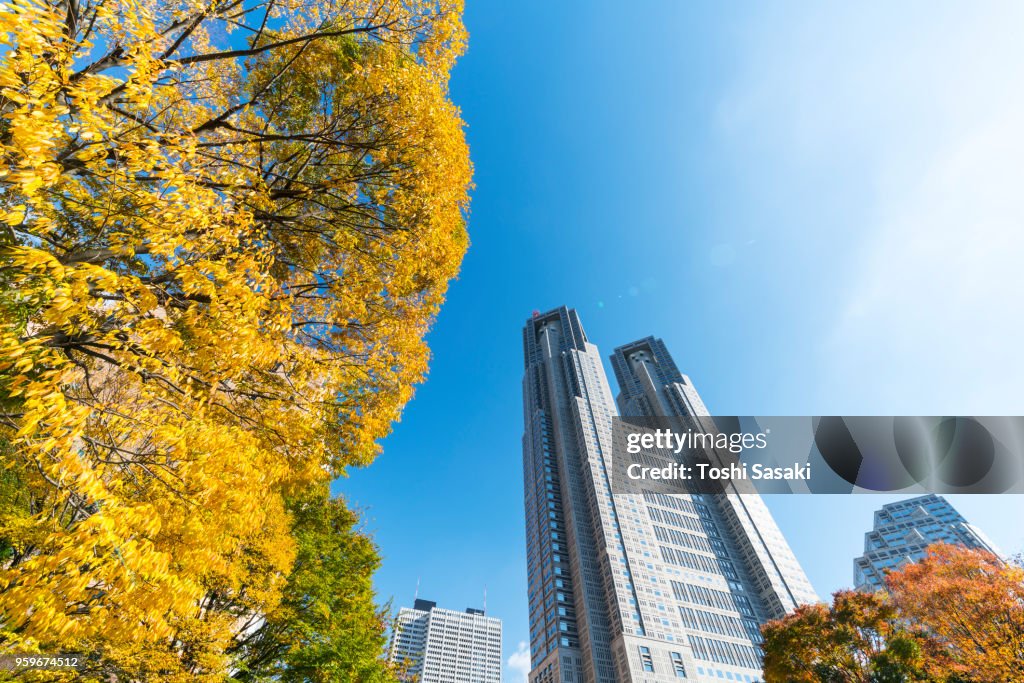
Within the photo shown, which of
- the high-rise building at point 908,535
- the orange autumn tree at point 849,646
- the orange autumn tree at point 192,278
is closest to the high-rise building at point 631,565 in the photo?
the high-rise building at point 908,535

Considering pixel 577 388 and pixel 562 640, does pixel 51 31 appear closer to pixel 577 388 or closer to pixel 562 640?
pixel 562 640

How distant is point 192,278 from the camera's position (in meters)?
3.22

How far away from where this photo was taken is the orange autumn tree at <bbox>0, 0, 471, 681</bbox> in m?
2.79

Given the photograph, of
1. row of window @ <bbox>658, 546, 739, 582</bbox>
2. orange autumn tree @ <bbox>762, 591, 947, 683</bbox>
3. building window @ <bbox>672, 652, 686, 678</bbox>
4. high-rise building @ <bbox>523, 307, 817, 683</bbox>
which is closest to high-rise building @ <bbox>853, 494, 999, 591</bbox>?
high-rise building @ <bbox>523, 307, 817, 683</bbox>

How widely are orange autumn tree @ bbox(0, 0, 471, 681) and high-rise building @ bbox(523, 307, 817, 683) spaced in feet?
184

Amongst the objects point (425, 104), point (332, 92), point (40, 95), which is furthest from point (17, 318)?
point (425, 104)

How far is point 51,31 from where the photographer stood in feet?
8.26

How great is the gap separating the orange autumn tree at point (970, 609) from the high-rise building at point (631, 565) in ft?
134

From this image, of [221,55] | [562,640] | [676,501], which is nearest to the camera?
[221,55]

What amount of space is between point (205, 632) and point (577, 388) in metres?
80.9

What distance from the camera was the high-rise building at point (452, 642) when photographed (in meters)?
145

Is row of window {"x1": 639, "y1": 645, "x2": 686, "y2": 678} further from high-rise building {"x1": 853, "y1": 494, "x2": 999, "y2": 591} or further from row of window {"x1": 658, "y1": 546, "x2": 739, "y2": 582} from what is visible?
high-rise building {"x1": 853, "y1": 494, "x2": 999, "y2": 591}

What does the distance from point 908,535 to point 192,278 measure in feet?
387

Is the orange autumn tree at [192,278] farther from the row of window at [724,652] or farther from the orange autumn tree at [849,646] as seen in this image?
the row of window at [724,652]
